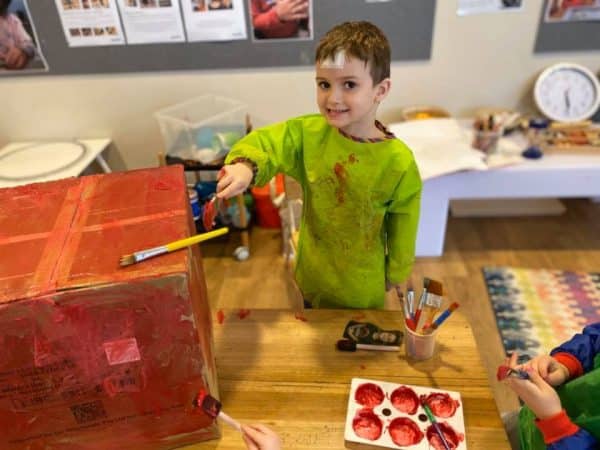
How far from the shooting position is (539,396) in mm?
684

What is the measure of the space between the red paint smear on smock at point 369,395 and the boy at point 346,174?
1.02 ft

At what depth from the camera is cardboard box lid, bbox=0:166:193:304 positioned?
0.60 m

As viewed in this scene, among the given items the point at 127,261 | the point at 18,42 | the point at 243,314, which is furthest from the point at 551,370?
the point at 18,42

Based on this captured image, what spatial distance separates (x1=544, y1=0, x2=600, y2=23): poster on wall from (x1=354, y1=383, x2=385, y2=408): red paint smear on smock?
1.85 m

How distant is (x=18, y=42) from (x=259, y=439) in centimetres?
210

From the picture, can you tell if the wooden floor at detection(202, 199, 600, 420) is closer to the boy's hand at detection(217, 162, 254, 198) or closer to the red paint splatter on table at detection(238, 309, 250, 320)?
the red paint splatter on table at detection(238, 309, 250, 320)

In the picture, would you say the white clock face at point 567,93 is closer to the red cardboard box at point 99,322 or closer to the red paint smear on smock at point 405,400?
the red paint smear on smock at point 405,400

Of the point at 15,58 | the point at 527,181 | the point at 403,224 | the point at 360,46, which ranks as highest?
the point at 360,46

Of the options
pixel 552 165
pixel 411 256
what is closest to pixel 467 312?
pixel 552 165

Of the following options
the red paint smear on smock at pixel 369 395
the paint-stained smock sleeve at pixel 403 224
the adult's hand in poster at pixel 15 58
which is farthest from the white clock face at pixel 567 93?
the adult's hand in poster at pixel 15 58

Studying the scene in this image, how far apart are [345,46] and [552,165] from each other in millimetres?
1402

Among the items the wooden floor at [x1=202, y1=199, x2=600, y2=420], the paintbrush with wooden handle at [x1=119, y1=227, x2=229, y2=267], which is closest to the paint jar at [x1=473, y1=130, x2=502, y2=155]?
the wooden floor at [x1=202, y1=199, x2=600, y2=420]

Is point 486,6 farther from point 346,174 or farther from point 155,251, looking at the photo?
point 155,251

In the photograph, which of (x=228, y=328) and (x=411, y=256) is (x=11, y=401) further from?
(x=411, y=256)
